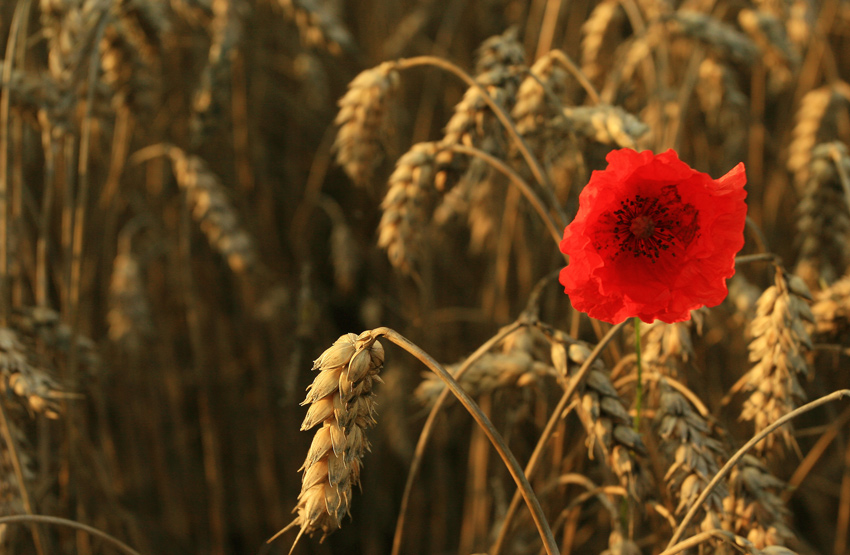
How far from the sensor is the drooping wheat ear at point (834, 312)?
1081 mm

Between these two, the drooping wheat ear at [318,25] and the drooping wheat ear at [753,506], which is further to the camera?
the drooping wheat ear at [318,25]

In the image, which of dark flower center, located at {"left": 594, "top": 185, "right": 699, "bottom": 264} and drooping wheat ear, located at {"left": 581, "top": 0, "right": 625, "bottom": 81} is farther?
drooping wheat ear, located at {"left": 581, "top": 0, "right": 625, "bottom": 81}

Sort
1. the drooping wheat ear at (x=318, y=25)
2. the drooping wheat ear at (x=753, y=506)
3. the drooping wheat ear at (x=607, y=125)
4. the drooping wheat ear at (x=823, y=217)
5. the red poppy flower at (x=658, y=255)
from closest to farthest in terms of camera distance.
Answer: the red poppy flower at (x=658, y=255), the drooping wheat ear at (x=753, y=506), the drooping wheat ear at (x=607, y=125), the drooping wheat ear at (x=823, y=217), the drooping wheat ear at (x=318, y=25)

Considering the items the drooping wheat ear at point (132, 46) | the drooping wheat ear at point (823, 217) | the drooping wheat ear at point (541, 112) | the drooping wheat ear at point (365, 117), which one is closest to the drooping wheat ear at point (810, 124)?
the drooping wheat ear at point (823, 217)

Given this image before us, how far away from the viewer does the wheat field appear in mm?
903

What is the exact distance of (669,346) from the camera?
97 cm

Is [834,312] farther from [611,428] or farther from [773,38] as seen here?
[773,38]

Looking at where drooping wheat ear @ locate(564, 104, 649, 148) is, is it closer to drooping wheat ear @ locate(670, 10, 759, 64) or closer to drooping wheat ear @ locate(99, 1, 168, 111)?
drooping wheat ear @ locate(670, 10, 759, 64)

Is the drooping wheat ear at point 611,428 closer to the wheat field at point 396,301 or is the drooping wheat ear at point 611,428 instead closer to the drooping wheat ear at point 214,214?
the wheat field at point 396,301

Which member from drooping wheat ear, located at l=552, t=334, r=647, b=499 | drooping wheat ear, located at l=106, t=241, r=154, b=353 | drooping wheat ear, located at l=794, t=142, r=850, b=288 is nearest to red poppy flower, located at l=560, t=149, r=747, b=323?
drooping wheat ear, located at l=552, t=334, r=647, b=499

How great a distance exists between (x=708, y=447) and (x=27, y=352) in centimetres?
105

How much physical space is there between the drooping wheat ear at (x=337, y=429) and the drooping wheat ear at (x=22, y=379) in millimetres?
483

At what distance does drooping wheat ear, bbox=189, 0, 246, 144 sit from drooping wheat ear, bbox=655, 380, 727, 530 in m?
1.20

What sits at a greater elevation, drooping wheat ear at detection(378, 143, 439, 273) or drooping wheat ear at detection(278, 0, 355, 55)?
drooping wheat ear at detection(278, 0, 355, 55)
